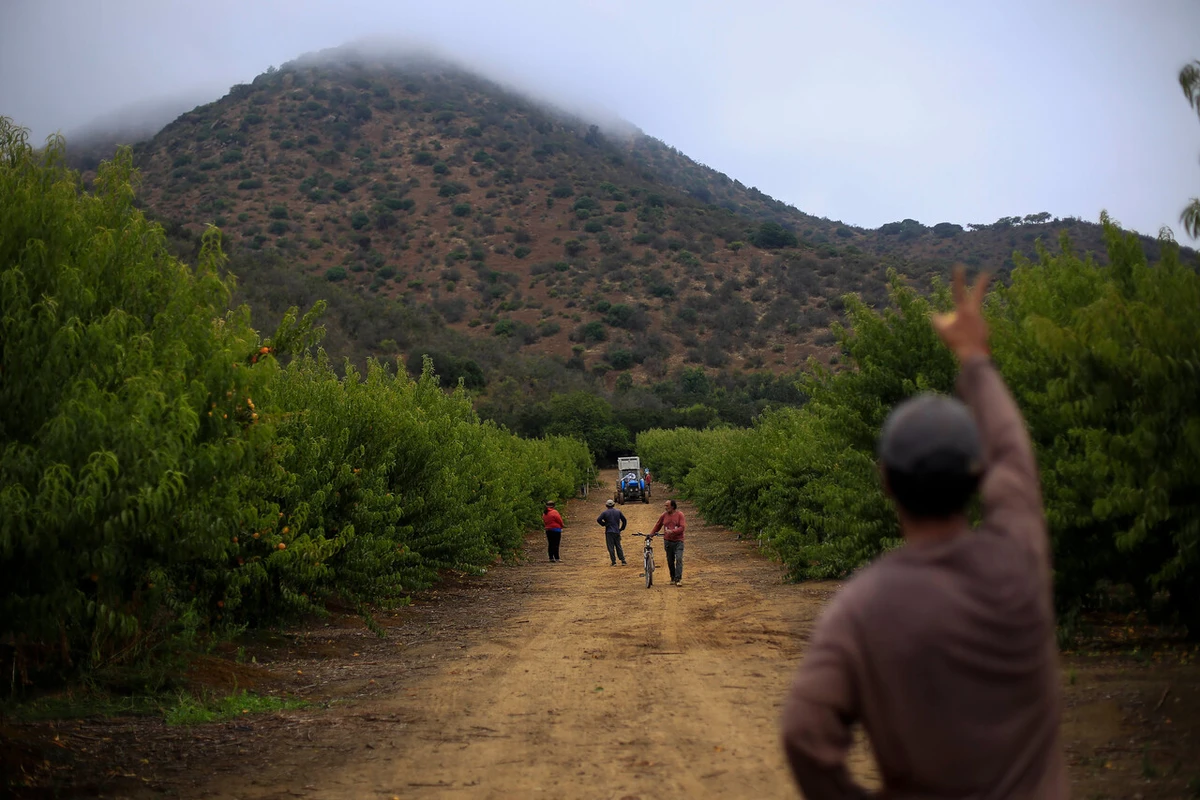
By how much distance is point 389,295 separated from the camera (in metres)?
86.0

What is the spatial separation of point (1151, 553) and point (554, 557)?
66.5ft

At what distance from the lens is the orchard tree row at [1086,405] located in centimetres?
735

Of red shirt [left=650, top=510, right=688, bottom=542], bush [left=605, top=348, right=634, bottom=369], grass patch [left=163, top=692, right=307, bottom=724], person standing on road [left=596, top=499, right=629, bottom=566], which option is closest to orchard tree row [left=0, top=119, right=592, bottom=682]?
grass patch [left=163, top=692, right=307, bottom=724]

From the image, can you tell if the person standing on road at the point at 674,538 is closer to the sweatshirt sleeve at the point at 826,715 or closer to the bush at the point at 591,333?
the sweatshirt sleeve at the point at 826,715

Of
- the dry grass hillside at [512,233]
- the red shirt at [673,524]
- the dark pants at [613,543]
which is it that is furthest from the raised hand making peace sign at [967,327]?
the dry grass hillside at [512,233]

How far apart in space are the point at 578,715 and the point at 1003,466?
311 inches

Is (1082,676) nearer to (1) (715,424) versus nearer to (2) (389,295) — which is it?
(1) (715,424)

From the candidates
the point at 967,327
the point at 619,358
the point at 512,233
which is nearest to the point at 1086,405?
the point at 967,327

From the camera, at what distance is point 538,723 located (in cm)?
946

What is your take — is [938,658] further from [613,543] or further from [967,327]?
[613,543]

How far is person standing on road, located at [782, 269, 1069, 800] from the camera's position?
2199 mm

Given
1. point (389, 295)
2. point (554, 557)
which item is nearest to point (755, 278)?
point (389, 295)

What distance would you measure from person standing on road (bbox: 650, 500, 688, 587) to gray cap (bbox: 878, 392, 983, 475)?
18.3 m

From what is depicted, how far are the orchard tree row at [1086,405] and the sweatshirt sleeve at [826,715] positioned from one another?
5842 millimetres
